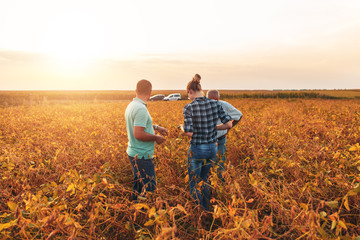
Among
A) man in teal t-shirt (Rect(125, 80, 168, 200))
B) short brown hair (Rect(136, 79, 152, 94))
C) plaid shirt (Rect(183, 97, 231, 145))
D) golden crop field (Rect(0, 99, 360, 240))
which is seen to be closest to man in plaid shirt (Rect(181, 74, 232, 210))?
plaid shirt (Rect(183, 97, 231, 145))

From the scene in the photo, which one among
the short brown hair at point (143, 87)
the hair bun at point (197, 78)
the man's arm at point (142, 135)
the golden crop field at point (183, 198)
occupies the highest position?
the hair bun at point (197, 78)

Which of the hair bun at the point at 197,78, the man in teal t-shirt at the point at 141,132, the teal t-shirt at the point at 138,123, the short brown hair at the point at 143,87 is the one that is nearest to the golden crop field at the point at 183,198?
the man in teal t-shirt at the point at 141,132

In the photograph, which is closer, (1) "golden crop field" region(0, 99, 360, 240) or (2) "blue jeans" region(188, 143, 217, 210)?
(1) "golden crop field" region(0, 99, 360, 240)

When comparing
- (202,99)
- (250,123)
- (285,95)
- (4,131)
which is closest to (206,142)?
(202,99)

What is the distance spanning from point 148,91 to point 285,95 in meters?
39.8

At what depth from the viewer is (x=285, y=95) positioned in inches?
1446

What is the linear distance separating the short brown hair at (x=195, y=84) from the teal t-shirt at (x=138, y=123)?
63cm

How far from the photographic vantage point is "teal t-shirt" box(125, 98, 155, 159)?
234cm

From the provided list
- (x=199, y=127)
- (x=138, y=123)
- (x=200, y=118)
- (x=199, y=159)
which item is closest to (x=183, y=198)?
(x=199, y=159)

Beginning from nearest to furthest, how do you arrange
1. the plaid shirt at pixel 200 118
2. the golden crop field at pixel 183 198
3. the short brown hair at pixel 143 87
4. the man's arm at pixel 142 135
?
the golden crop field at pixel 183 198
the man's arm at pixel 142 135
the short brown hair at pixel 143 87
the plaid shirt at pixel 200 118

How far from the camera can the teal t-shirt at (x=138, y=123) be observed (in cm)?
234

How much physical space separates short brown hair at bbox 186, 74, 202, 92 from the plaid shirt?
13 cm

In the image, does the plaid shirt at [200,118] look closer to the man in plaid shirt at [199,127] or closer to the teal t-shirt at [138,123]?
the man in plaid shirt at [199,127]

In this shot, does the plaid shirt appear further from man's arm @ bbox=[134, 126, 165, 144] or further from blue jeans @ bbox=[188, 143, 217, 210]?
man's arm @ bbox=[134, 126, 165, 144]
